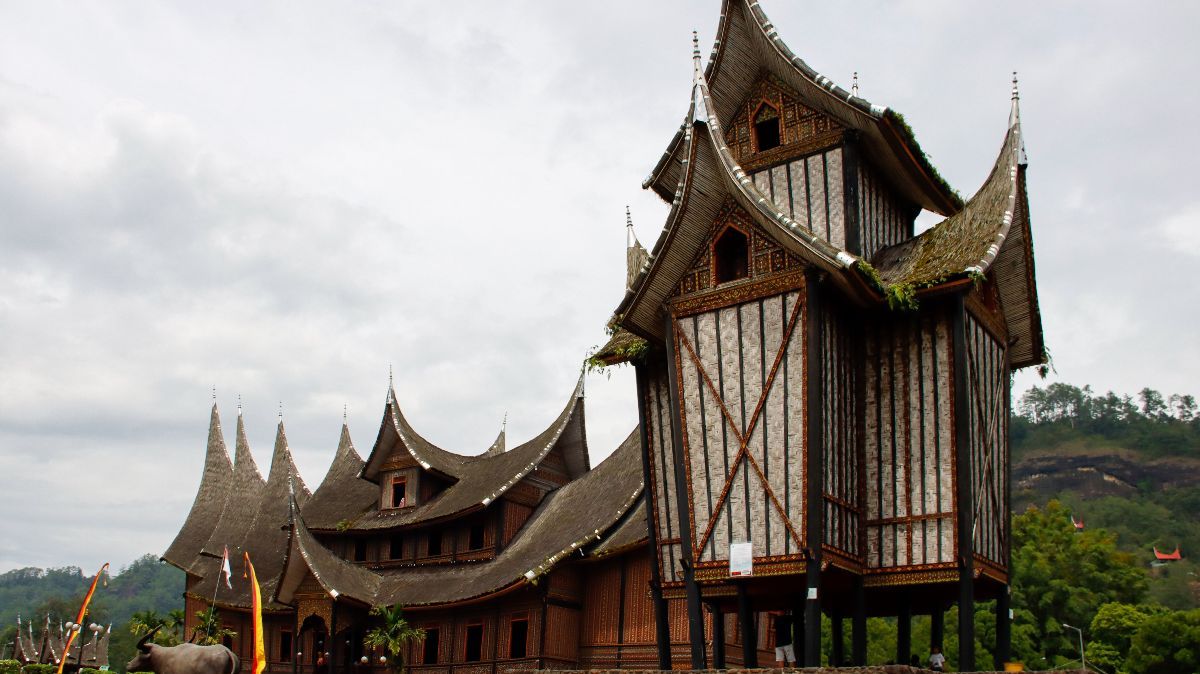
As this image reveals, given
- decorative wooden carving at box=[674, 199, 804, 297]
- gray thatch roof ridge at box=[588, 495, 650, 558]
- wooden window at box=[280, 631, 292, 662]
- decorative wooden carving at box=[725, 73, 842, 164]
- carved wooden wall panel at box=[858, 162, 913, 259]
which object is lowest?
wooden window at box=[280, 631, 292, 662]

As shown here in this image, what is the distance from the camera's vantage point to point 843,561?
16359mm

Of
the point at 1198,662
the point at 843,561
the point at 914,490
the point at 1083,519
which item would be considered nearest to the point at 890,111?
the point at 914,490

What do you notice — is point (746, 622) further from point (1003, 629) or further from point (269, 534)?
point (269, 534)

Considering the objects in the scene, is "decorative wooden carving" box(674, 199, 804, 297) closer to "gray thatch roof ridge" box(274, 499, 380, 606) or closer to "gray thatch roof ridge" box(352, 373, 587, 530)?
"gray thatch roof ridge" box(352, 373, 587, 530)

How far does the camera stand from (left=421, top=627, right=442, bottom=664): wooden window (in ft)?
98.2

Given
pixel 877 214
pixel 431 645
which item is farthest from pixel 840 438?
pixel 431 645

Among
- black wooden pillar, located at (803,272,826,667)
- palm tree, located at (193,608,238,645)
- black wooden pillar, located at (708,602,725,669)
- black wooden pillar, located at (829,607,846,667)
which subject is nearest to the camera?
black wooden pillar, located at (803,272,826,667)

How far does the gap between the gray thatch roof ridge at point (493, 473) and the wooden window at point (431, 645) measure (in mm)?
3329

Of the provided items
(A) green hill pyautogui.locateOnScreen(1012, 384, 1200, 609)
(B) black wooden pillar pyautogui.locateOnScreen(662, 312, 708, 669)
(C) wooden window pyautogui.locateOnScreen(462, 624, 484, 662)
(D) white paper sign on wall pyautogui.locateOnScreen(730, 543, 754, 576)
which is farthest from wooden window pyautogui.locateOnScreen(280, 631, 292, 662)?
(A) green hill pyautogui.locateOnScreen(1012, 384, 1200, 609)

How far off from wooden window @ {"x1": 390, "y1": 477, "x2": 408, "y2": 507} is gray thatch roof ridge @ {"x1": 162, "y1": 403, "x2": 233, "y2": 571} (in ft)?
27.2

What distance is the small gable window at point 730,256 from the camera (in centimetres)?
1780

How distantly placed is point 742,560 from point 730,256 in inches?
198

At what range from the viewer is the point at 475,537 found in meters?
32.3

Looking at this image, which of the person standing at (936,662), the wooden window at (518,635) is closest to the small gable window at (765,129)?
the person standing at (936,662)
